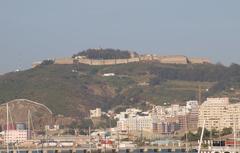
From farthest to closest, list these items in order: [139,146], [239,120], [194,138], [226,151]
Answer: [239,120], [139,146], [194,138], [226,151]

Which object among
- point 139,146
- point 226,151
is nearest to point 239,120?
point 139,146

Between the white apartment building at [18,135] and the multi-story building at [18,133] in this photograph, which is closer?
the white apartment building at [18,135]

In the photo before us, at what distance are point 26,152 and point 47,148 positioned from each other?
16.0ft

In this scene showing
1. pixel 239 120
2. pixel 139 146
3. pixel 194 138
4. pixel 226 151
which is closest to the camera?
pixel 226 151

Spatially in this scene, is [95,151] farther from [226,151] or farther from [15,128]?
[226,151]

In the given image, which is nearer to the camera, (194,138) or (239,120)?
(194,138)

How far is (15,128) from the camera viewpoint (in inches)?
7751

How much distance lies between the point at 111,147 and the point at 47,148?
10.3 m

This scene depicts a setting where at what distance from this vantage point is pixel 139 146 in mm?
169500

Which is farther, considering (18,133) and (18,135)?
(18,133)

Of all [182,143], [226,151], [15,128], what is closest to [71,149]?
[182,143]

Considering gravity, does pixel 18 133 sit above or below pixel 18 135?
above

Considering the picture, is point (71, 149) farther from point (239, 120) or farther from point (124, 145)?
point (239, 120)

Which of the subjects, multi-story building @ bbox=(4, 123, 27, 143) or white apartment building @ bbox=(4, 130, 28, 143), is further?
multi-story building @ bbox=(4, 123, 27, 143)
